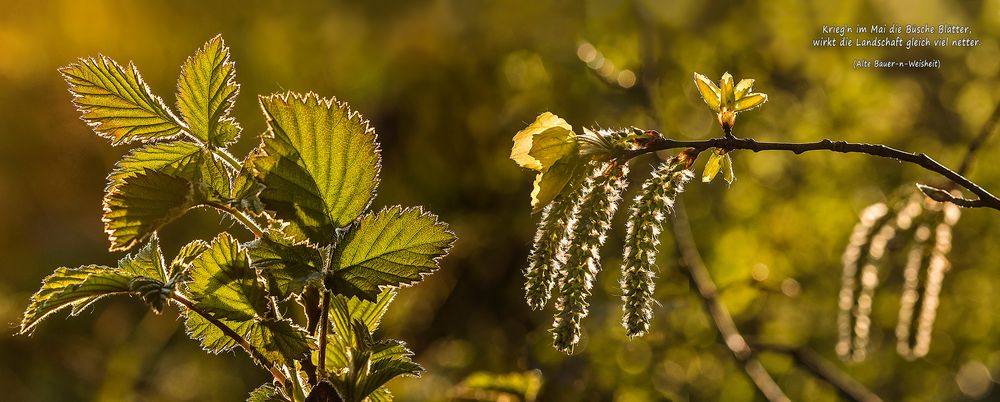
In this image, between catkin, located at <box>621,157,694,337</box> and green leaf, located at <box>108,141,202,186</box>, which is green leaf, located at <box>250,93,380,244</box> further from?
catkin, located at <box>621,157,694,337</box>

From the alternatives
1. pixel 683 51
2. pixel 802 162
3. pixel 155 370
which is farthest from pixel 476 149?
pixel 155 370

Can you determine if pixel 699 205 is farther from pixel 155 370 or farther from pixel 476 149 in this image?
pixel 155 370

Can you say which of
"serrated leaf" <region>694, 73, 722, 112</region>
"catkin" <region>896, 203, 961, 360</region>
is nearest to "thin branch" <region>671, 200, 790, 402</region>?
"catkin" <region>896, 203, 961, 360</region>

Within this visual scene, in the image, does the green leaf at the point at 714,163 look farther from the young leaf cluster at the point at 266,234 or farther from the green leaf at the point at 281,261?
the green leaf at the point at 281,261

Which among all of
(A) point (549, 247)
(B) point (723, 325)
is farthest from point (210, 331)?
(B) point (723, 325)

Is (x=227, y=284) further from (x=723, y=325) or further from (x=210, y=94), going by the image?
(x=723, y=325)

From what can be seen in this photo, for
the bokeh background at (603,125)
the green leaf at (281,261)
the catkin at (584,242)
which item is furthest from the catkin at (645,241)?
the bokeh background at (603,125)
